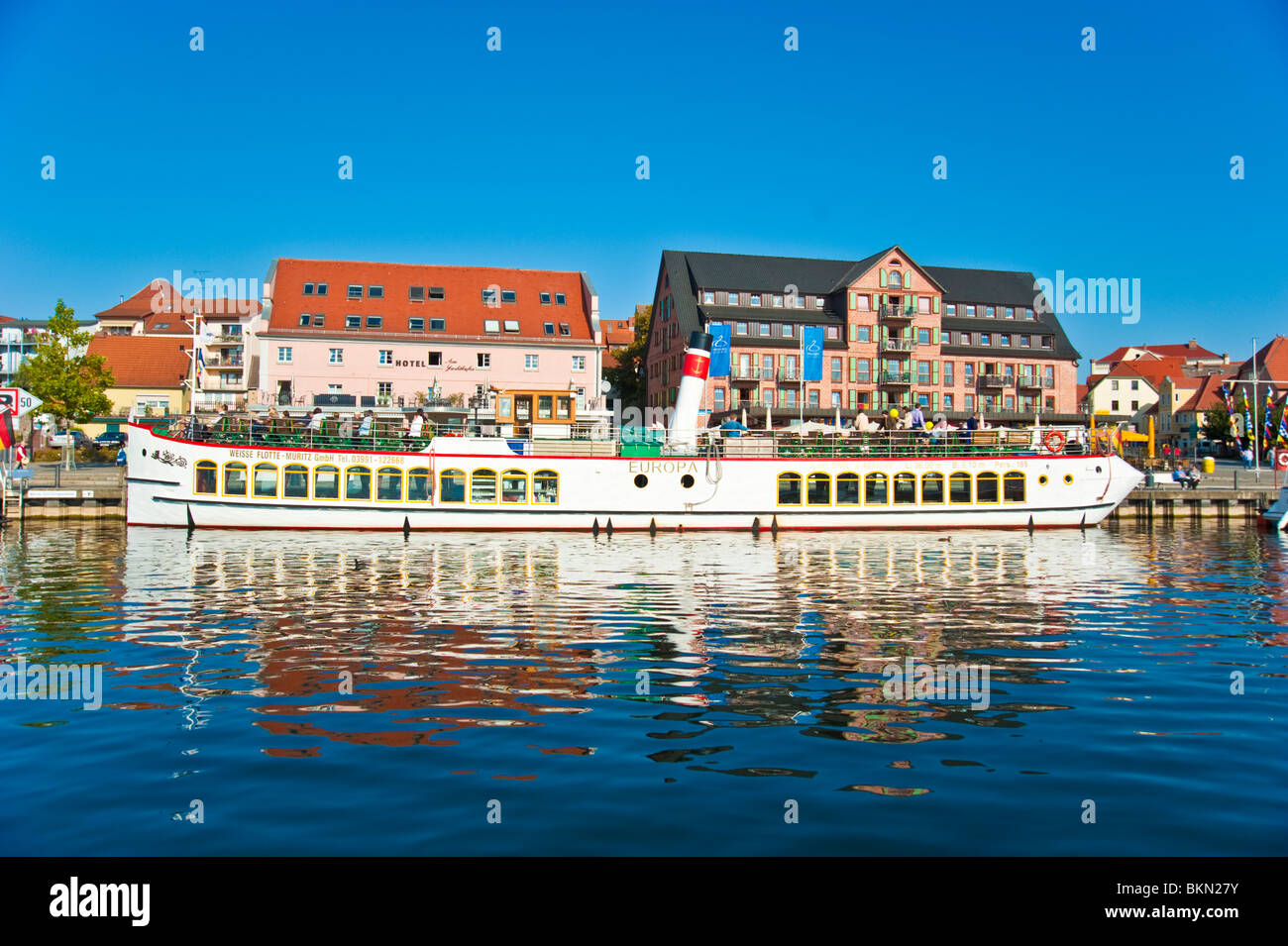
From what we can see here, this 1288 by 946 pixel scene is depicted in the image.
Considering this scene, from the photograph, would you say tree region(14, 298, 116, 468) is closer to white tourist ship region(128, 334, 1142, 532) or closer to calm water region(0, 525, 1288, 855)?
white tourist ship region(128, 334, 1142, 532)

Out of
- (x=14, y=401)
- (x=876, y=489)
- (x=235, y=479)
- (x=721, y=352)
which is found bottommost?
(x=876, y=489)

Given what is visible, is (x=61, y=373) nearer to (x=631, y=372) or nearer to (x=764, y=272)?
(x=631, y=372)

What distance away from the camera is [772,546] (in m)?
31.0

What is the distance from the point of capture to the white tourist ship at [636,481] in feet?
114

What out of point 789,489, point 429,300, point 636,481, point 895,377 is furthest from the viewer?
point 895,377

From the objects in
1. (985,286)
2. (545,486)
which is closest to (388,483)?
(545,486)

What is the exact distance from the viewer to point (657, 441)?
124ft

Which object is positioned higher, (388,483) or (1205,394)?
(1205,394)

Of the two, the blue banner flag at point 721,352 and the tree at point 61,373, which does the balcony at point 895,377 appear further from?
the tree at point 61,373

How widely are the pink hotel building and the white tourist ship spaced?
22725mm

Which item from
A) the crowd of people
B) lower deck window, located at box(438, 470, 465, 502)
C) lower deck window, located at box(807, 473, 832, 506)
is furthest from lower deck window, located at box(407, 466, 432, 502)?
lower deck window, located at box(807, 473, 832, 506)

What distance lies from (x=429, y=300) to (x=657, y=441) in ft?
107

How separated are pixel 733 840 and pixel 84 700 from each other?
7683 millimetres
